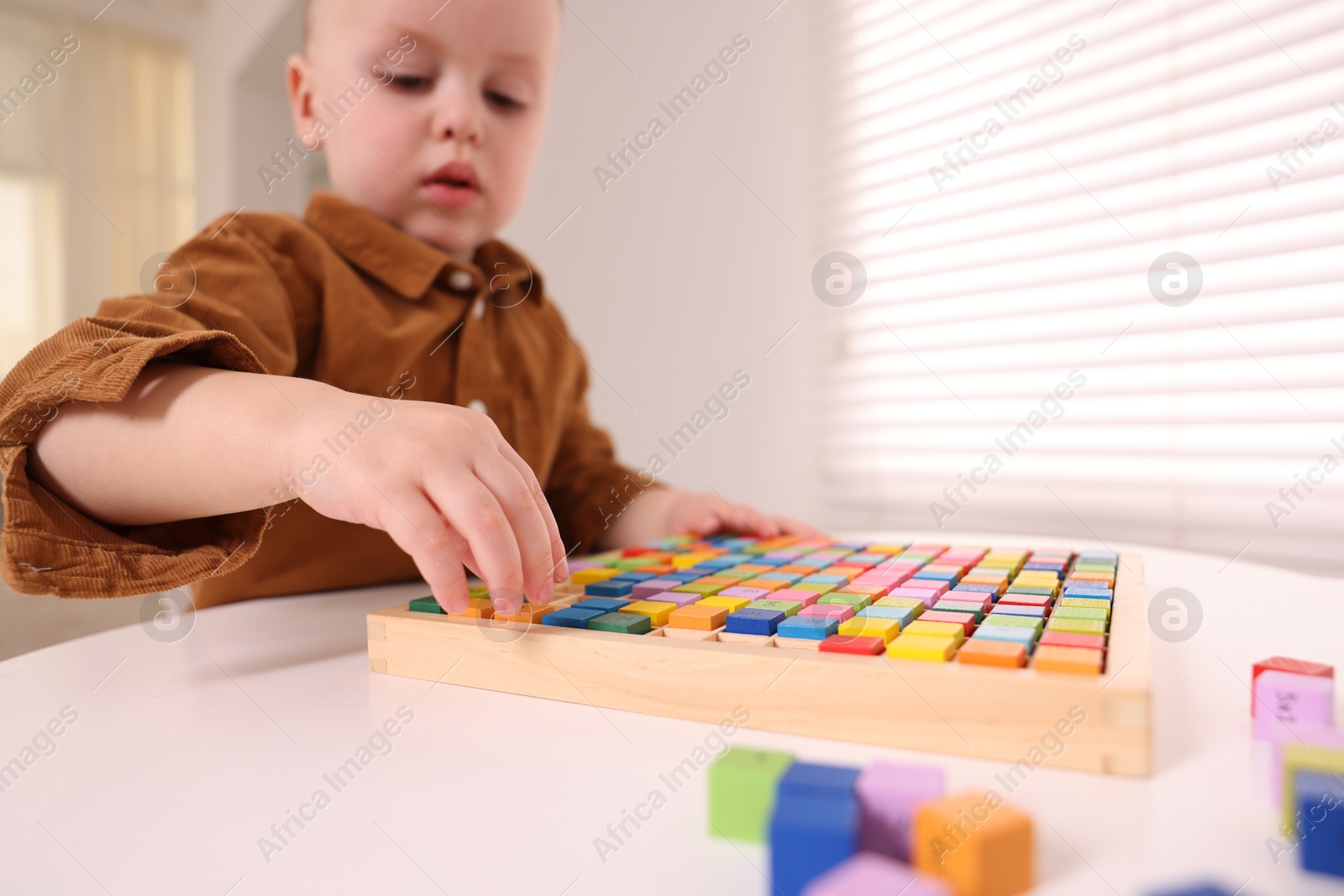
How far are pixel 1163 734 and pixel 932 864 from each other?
0.63 ft

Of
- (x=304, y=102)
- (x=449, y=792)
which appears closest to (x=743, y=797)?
(x=449, y=792)

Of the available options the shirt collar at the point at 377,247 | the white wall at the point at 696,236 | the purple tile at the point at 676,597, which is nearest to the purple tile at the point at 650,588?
the purple tile at the point at 676,597

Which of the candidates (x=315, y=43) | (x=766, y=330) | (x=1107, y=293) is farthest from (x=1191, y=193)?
(x=315, y=43)

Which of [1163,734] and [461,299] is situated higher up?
[461,299]

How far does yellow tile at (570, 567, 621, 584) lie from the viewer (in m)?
0.63

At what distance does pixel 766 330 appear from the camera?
1.68 metres

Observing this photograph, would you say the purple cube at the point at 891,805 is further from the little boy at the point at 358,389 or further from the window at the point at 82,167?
the window at the point at 82,167

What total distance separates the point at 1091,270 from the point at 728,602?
1.03m

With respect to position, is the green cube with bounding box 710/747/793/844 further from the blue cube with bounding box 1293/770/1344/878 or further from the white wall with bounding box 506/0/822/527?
the white wall with bounding box 506/0/822/527

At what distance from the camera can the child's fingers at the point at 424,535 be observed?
0.47 m

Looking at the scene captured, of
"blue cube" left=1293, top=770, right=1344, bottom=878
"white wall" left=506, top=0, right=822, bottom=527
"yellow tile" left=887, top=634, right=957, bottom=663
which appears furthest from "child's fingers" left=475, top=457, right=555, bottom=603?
"white wall" left=506, top=0, right=822, bottom=527

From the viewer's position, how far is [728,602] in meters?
0.53

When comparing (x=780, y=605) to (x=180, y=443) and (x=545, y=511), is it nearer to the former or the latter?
(x=545, y=511)

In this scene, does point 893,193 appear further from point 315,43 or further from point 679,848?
point 679,848
